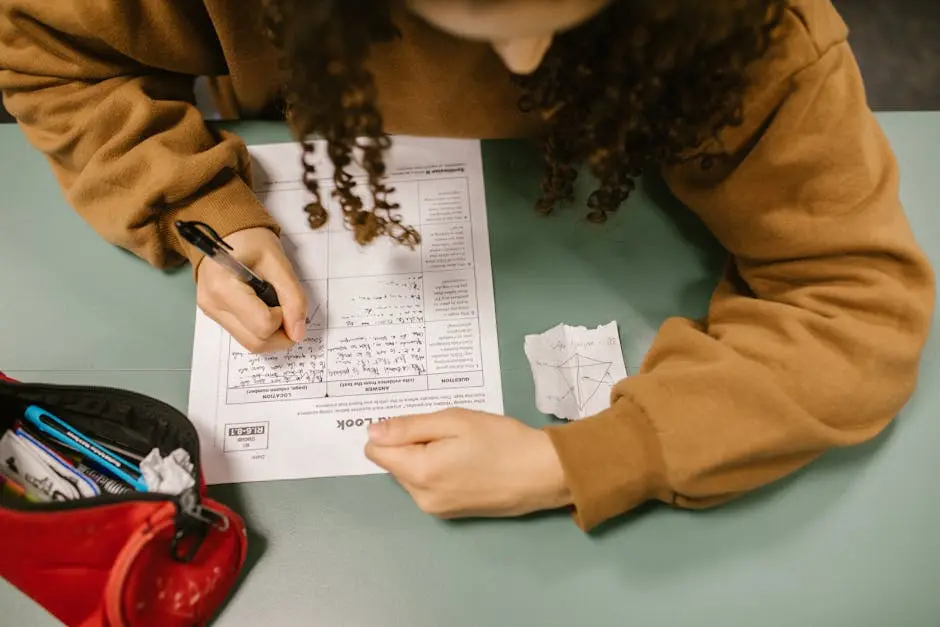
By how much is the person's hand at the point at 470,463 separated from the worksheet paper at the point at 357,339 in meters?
0.06

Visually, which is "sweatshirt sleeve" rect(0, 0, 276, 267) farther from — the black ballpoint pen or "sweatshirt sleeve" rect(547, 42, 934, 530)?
"sweatshirt sleeve" rect(547, 42, 934, 530)

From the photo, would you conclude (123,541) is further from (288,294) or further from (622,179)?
(622,179)

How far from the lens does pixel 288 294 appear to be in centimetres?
60

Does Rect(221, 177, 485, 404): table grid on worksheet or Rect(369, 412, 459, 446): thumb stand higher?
Rect(221, 177, 485, 404): table grid on worksheet

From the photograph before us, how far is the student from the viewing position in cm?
Result: 46

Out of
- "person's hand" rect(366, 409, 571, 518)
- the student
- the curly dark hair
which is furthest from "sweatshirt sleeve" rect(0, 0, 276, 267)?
"person's hand" rect(366, 409, 571, 518)

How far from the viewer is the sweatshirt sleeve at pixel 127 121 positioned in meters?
0.58

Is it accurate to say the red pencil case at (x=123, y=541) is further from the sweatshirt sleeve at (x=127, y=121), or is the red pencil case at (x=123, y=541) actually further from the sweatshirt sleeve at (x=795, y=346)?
the sweatshirt sleeve at (x=795, y=346)

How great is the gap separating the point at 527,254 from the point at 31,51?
0.47 meters

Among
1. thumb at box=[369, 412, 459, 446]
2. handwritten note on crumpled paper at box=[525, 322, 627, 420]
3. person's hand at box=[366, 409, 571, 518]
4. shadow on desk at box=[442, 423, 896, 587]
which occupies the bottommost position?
shadow on desk at box=[442, 423, 896, 587]

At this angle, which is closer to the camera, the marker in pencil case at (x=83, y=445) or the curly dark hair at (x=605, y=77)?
the curly dark hair at (x=605, y=77)

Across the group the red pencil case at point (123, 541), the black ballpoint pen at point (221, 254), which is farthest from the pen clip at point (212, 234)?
the red pencil case at point (123, 541)

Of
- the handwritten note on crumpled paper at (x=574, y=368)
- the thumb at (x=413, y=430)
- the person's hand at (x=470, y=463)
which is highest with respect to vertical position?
the handwritten note on crumpled paper at (x=574, y=368)

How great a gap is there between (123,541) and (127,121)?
351 mm
